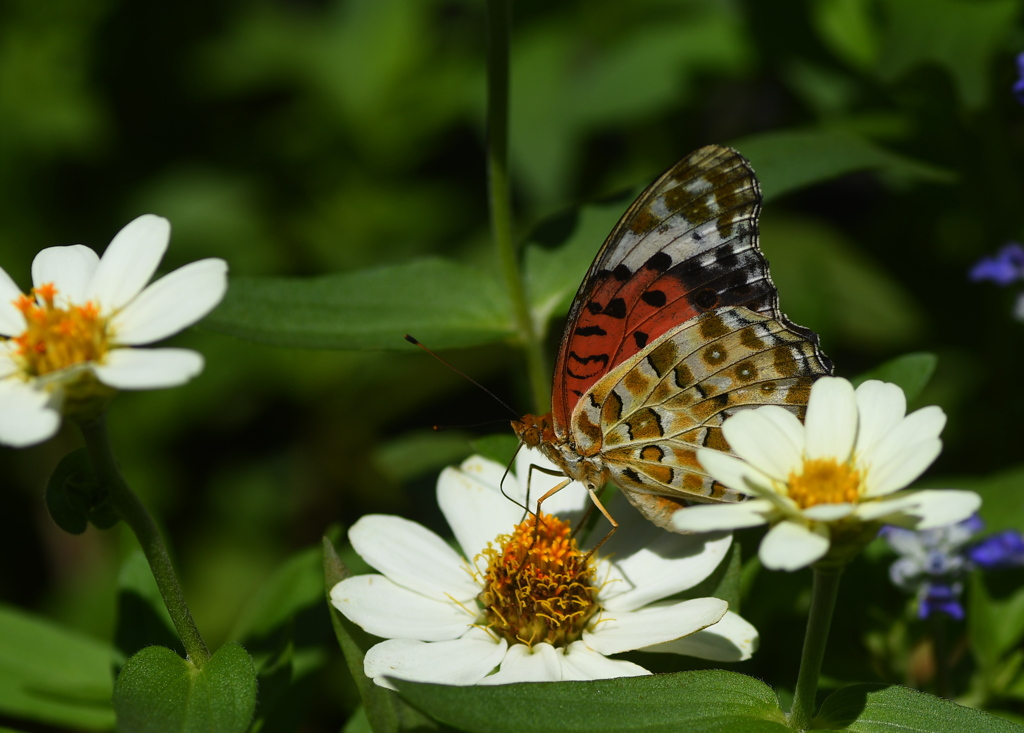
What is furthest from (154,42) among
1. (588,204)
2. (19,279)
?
(588,204)

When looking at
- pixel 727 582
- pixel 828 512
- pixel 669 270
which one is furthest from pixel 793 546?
pixel 669 270

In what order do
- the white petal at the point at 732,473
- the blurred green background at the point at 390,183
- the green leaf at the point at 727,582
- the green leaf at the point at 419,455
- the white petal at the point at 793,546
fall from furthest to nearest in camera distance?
1. the blurred green background at the point at 390,183
2. the green leaf at the point at 419,455
3. the green leaf at the point at 727,582
4. the white petal at the point at 732,473
5. the white petal at the point at 793,546

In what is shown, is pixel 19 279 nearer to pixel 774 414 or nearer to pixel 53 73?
pixel 53 73

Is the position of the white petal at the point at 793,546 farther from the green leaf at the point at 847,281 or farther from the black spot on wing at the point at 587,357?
the green leaf at the point at 847,281

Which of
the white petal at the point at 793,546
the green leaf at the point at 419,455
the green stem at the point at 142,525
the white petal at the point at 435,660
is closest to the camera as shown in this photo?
the white petal at the point at 793,546

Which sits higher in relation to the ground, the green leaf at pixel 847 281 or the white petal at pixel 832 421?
the green leaf at pixel 847 281

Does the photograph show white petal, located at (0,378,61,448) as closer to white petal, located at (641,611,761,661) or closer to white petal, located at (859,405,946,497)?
white petal, located at (641,611,761,661)

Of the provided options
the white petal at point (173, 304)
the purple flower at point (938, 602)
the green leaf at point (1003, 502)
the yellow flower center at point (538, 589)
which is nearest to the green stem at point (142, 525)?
the white petal at point (173, 304)
